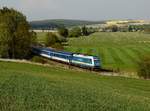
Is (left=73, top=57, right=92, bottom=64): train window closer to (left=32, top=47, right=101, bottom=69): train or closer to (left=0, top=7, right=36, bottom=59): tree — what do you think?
(left=32, top=47, right=101, bottom=69): train

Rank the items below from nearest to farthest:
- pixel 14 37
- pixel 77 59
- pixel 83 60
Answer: pixel 83 60 → pixel 77 59 → pixel 14 37

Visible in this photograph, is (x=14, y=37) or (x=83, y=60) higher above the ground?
(x=14, y=37)

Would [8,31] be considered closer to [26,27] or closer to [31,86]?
[26,27]

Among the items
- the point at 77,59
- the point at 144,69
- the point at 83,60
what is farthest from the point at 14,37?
the point at 144,69

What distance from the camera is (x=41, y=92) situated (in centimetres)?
2548

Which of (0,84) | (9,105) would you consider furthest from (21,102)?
(0,84)

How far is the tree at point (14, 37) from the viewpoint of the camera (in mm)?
87125

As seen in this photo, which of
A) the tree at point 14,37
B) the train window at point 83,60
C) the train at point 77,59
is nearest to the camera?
the train at point 77,59

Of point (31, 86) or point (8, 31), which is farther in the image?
point (8, 31)

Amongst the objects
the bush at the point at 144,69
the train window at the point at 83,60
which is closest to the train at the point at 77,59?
the train window at the point at 83,60

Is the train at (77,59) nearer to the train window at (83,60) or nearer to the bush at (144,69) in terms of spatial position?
the train window at (83,60)

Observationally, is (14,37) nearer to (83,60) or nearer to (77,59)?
(77,59)

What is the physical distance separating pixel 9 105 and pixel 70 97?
531 cm

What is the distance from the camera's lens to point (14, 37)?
8906 cm
